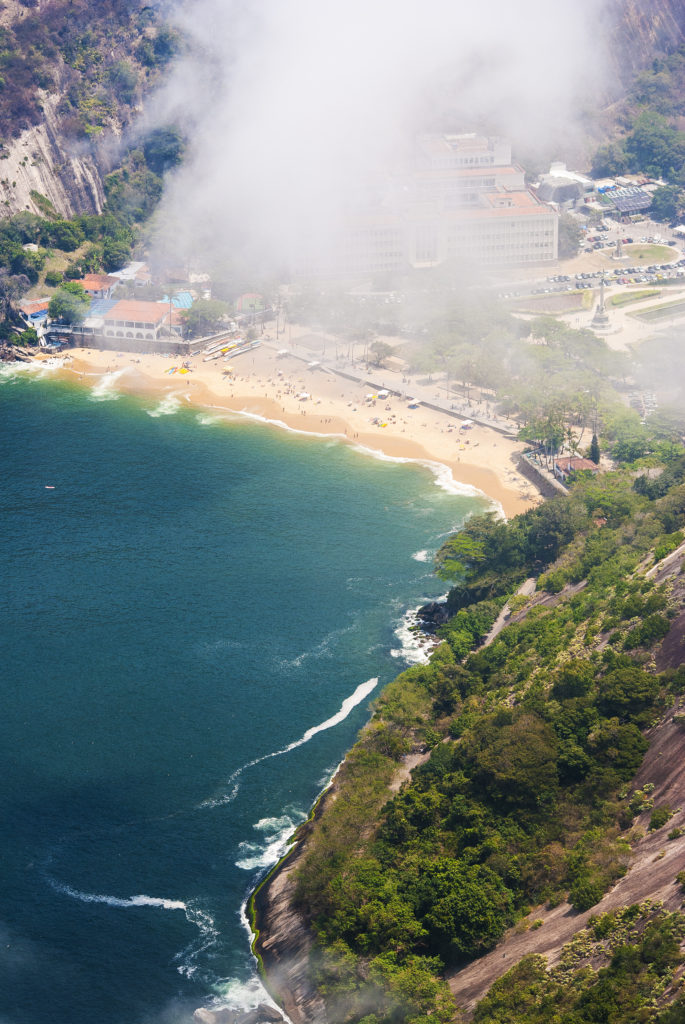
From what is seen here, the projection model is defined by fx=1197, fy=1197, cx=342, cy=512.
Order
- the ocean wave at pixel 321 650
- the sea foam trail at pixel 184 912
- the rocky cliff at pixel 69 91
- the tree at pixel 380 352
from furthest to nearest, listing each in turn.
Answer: the rocky cliff at pixel 69 91
the tree at pixel 380 352
the ocean wave at pixel 321 650
the sea foam trail at pixel 184 912

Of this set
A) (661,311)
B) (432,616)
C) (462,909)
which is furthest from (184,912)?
(661,311)

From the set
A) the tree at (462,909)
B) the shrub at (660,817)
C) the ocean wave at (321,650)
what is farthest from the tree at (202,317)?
the shrub at (660,817)

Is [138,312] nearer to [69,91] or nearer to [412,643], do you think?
[69,91]

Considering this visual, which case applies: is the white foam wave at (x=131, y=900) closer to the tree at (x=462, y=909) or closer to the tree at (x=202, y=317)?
the tree at (x=462, y=909)

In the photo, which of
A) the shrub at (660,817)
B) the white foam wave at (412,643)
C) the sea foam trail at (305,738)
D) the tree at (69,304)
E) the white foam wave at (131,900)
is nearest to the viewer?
the shrub at (660,817)

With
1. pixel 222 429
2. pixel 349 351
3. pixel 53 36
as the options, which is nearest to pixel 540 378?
pixel 349 351
